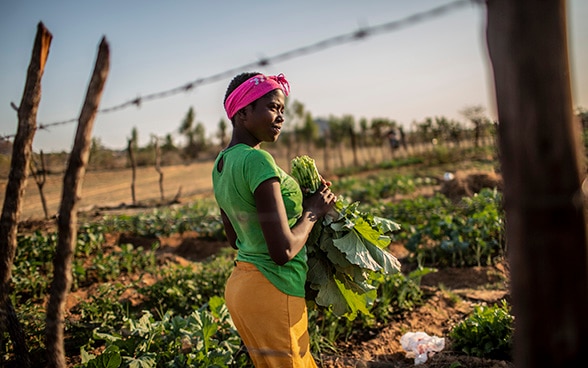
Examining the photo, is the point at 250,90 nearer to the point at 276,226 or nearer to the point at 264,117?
the point at 264,117

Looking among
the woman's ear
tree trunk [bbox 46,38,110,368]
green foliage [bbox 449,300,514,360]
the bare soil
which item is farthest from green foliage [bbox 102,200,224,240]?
the woman's ear

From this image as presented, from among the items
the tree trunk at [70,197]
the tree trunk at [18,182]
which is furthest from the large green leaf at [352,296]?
the tree trunk at [18,182]

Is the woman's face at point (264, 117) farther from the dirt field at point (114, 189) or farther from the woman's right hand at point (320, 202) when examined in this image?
the dirt field at point (114, 189)

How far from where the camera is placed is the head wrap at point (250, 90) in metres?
1.78

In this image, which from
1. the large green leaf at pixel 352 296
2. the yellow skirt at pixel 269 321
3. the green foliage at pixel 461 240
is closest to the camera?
the yellow skirt at pixel 269 321

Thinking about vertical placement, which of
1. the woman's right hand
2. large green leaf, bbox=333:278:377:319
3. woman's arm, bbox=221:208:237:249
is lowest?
large green leaf, bbox=333:278:377:319

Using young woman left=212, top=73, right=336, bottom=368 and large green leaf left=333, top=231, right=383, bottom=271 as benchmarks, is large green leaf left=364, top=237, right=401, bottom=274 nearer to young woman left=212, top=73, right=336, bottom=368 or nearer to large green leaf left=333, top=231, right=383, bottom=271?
large green leaf left=333, top=231, right=383, bottom=271

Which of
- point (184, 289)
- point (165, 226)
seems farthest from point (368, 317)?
point (165, 226)

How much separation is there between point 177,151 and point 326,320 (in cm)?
3104

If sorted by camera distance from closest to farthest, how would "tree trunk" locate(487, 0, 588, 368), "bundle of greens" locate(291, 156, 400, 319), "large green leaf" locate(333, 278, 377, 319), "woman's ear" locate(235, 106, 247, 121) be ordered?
"tree trunk" locate(487, 0, 588, 368), "woman's ear" locate(235, 106, 247, 121), "bundle of greens" locate(291, 156, 400, 319), "large green leaf" locate(333, 278, 377, 319)

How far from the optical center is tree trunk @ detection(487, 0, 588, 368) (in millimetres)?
942

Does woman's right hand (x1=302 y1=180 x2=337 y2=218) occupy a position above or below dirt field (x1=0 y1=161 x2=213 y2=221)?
above

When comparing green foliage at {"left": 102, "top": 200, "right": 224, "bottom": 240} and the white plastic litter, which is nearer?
the white plastic litter

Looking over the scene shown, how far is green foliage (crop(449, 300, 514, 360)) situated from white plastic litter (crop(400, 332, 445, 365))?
0.18m
